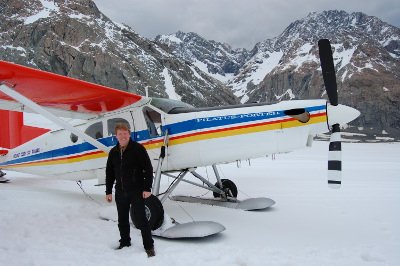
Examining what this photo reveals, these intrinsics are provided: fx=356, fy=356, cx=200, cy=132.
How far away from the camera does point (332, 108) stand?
5.50 metres

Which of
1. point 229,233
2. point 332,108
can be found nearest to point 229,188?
point 229,233

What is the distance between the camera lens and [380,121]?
15625 cm

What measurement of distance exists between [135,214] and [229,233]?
1.69m

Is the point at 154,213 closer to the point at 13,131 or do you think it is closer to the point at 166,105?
the point at 166,105

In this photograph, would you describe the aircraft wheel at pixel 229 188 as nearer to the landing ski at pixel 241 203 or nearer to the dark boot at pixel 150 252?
the landing ski at pixel 241 203

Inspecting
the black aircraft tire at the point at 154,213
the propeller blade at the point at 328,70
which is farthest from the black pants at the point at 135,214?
the propeller blade at the point at 328,70

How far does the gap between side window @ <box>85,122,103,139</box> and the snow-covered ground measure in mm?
1452

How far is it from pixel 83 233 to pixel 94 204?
230 centimetres

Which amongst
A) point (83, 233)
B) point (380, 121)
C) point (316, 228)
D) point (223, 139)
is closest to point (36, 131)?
point (83, 233)

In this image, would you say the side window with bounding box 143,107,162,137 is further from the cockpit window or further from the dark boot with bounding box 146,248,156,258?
the dark boot with bounding box 146,248,156,258

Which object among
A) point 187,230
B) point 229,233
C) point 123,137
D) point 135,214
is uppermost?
point 123,137

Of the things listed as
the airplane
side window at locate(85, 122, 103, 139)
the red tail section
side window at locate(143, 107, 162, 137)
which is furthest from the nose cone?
the red tail section

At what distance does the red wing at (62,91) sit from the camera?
17.2 ft

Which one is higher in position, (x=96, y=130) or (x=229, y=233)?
(x=96, y=130)
